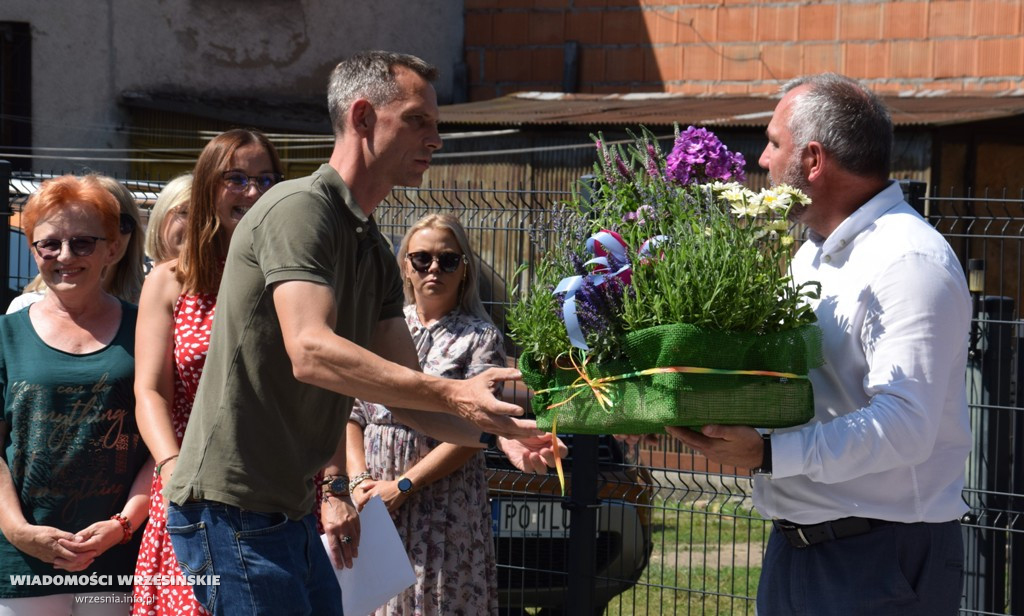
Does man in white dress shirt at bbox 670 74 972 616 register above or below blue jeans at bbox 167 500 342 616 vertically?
above

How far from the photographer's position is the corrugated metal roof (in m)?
11.4

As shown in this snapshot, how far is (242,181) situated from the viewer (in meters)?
4.04

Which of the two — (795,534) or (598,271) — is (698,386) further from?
(795,534)

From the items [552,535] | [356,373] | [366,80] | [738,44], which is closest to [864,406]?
[356,373]

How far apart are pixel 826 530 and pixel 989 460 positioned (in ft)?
7.69

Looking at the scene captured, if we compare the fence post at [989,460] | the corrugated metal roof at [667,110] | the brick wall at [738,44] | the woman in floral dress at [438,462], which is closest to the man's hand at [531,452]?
the woman in floral dress at [438,462]

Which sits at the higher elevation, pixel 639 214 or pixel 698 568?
pixel 639 214

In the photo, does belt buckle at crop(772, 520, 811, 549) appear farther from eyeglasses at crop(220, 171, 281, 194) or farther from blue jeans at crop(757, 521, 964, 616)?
eyeglasses at crop(220, 171, 281, 194)

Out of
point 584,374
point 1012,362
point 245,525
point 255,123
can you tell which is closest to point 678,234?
point 584,374

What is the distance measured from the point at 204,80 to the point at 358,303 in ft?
47.9

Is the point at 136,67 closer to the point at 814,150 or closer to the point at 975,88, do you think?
the point at 975,88

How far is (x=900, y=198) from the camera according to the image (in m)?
3.30

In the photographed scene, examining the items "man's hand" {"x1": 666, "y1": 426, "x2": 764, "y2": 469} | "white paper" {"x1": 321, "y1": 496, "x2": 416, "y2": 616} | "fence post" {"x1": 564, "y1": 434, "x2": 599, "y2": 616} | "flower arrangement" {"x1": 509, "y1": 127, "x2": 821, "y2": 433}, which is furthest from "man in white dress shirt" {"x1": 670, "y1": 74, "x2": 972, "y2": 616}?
"fence post" {"x1": 564, "y1": 434, "x2": 599, "y2": 616}

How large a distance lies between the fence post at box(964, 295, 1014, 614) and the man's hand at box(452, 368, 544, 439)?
2821mm
